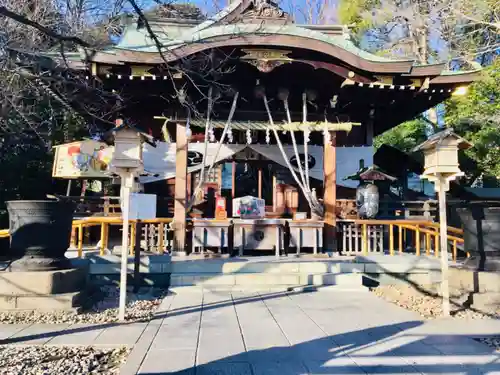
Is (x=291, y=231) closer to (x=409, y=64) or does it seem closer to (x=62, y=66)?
(x=409, y=64)

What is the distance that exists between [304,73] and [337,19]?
49.3 ft

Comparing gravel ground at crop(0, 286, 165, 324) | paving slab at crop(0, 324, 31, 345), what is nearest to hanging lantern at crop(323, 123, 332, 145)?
gravel ground at crop(0, 286, 165, 324)

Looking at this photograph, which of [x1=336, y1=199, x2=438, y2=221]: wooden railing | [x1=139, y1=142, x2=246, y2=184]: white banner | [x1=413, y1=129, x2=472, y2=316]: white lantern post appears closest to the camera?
[x1=413, y1=129, x2=472, y2=316]: white lantern post

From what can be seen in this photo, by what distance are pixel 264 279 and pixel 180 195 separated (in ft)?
11.0

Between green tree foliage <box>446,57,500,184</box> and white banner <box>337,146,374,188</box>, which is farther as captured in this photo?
green tree foliage <box>446,57,500,184</box>

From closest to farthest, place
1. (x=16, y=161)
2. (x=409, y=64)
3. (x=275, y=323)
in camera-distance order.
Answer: (x=275, y=323)
(x=409, y=64)
(x=16, y=161)

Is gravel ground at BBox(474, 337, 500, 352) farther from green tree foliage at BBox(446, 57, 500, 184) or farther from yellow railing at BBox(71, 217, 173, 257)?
green tree foliage at BBox(446, 57, 500, 184)

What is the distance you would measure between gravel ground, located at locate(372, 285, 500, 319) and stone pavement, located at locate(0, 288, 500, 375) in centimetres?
34

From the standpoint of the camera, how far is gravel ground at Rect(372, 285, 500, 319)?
6037 millimetres

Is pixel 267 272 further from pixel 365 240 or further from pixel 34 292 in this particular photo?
pixel 34 292

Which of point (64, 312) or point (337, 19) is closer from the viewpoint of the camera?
point (64, 312)

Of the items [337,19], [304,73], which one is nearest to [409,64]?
[304,73]

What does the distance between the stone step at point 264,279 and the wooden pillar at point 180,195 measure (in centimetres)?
194

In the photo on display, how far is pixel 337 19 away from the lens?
76.3ft
